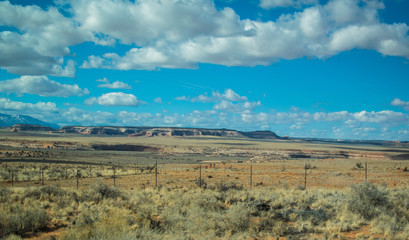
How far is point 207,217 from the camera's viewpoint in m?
13.3

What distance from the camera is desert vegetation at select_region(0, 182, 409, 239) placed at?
36.5ft

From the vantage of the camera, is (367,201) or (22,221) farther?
(367,201)

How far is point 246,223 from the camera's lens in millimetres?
12406

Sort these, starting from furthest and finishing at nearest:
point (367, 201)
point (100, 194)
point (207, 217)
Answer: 1. point (100, 194)
2. point (367, 201)
3. point (207, 217)

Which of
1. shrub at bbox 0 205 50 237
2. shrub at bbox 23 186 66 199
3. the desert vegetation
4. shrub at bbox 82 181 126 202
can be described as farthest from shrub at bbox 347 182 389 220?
shrub at bbox 23 186 66 199

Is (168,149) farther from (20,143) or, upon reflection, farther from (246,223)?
(246,223)

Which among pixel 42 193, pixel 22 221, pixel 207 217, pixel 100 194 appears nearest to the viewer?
pixel 22 221

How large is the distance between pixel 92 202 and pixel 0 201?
4.65m

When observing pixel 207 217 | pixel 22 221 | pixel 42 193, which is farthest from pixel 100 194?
pixel 207 217

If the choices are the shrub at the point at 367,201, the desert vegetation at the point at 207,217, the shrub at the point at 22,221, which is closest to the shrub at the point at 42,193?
the desert vegetation at the point at 207,217

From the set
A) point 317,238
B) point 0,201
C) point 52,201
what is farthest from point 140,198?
point 317,238

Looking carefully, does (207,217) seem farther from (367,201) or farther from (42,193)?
(42,193)

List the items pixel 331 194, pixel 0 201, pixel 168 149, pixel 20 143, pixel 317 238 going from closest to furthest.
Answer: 1. pixel 317 238
2. pixel 0 201
3. pixel 331 194
4. pixel 20 143
5. pixel 168 149

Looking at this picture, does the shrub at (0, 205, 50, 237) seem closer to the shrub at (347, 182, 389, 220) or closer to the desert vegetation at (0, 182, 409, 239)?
the desert vegetation at (0, 182, 409, 239)
